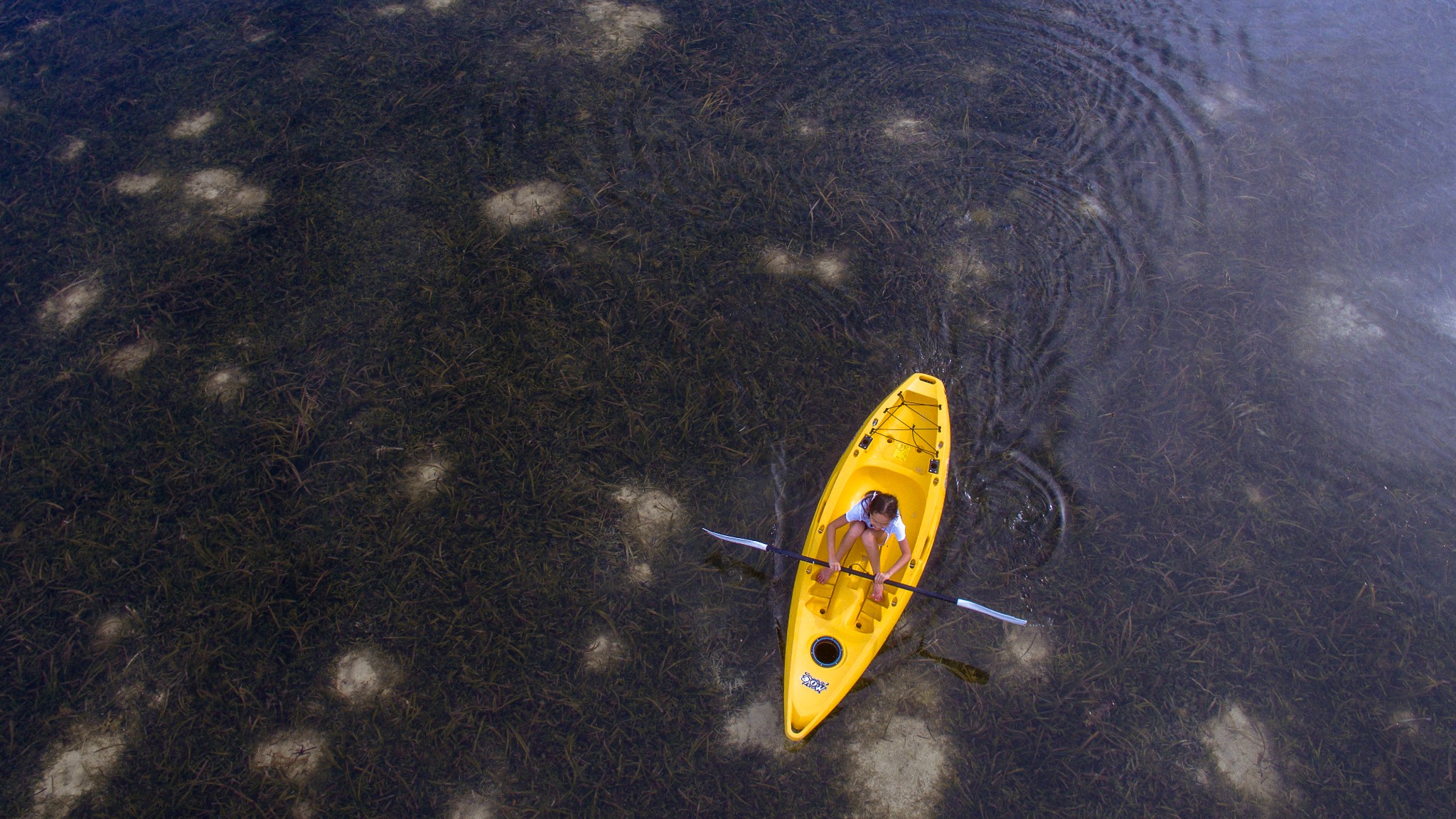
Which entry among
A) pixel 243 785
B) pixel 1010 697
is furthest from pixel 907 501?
pixel 243 785

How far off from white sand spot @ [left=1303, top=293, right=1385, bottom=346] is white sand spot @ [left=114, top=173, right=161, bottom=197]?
11046 mm

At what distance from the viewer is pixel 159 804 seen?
521 centimetres

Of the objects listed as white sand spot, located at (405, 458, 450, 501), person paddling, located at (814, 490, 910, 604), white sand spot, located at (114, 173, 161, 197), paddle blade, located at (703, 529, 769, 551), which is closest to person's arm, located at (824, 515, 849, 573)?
person paddling, located at (814, 490, 910, 604)

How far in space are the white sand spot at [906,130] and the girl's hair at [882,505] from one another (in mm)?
4559

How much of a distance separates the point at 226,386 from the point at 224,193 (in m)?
2.44

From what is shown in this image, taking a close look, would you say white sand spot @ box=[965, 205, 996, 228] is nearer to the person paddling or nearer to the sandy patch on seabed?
the person paddling

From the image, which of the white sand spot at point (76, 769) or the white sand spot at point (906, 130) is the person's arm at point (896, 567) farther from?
the white sand spot at point (76, 769)

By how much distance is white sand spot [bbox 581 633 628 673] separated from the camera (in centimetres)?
570

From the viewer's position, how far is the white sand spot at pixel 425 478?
6359 mm

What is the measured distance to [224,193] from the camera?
320 inches

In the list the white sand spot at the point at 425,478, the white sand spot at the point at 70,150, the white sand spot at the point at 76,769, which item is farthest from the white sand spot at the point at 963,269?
the white sand spot at the point at 70,150

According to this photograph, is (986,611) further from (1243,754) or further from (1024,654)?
(1243,754)

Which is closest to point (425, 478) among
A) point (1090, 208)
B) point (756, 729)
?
point (756, 729)

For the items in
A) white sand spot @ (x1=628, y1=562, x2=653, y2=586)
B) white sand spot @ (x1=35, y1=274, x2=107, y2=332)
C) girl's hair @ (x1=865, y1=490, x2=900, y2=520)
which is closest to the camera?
girl's hair @ (x1=865, y1=490, x2=900, y2=520)
